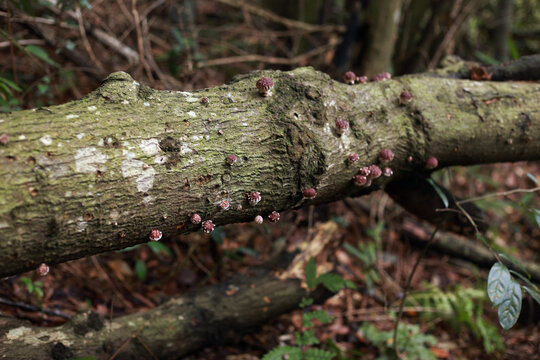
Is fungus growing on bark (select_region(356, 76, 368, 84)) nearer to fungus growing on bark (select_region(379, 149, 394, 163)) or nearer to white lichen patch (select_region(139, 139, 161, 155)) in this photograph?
fungus growing on bark (select_region(379, 149, 394, 163))

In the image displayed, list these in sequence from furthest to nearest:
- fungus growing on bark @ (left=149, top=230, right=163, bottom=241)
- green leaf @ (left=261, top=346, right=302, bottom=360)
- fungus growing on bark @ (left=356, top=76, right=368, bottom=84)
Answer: fungus growing on bark @ (left=356, top=76, right=368, bottom=84)
green leaf @ (left=261, top=346, right=302, bottom=360)
fungus growing on bark @ (left=149, top=230, right=163, bottom=241)

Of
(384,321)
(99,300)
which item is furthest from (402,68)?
(99,300)

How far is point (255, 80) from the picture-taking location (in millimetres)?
2166

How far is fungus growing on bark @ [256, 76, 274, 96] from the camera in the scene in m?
2.08

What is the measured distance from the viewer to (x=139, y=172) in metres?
1.67

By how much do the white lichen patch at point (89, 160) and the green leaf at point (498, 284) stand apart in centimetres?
219

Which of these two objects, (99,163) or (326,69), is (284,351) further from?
(326,69)

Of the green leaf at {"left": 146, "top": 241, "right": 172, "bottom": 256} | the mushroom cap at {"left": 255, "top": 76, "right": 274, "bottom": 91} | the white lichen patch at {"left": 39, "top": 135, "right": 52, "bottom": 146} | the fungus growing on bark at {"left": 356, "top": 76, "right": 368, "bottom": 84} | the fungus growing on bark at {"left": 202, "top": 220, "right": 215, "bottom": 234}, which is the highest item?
the mushroom cap at {"left": 255, "top": 76, "right": 274, "bottom": 91}

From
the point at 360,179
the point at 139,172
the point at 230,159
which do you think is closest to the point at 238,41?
the point at 360,179

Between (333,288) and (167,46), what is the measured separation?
4170 millimetres

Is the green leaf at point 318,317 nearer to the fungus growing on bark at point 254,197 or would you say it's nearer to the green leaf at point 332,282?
the green leaf at point 332,282

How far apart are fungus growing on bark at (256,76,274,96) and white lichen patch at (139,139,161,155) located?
27.4 inches

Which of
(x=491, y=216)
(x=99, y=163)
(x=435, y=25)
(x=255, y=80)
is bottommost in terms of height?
(x=491, y=216)

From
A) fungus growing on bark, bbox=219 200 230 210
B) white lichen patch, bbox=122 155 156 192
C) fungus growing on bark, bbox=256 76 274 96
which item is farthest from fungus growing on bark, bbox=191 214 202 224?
fungus growing on bark, bbox=256 76 274 96
